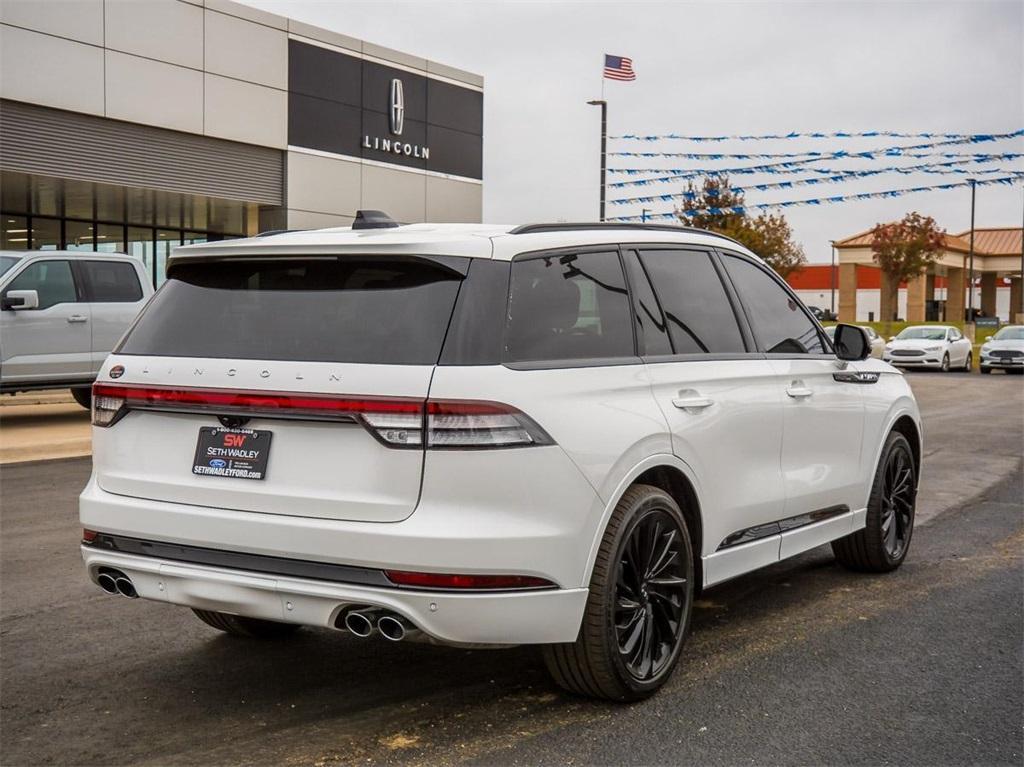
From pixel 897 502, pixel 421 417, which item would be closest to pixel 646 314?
pixel 421 417

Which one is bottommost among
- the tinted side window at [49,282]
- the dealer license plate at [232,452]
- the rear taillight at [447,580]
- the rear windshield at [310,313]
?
the rear taillight at [447,580]

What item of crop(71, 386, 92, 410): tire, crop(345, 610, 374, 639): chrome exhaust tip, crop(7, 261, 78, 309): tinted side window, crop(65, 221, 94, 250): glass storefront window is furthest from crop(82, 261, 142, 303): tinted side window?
crop(345, 610, 374, 639): chrome exhaust tip

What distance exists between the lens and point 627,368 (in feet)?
15.1

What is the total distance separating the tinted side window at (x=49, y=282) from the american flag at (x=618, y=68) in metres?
15.7

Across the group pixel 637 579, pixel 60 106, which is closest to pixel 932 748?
pixel 637 579

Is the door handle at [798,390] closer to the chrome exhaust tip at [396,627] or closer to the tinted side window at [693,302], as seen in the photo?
the tinted side window at [693,302]

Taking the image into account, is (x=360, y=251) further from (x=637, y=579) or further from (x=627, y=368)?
(x=637, y=579)

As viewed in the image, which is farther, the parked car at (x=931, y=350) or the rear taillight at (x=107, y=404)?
the parked car at (x=931, y=350)

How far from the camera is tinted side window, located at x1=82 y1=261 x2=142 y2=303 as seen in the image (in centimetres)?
1595

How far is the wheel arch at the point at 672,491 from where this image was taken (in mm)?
4242

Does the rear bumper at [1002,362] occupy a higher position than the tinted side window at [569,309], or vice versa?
the tinted side window at [569,309]

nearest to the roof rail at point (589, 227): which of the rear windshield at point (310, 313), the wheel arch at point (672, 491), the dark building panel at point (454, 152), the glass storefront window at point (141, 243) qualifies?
the rear windshield at point (310, 313)

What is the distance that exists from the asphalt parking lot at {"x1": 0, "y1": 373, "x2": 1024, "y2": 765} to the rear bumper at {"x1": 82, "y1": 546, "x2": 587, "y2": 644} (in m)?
0.41

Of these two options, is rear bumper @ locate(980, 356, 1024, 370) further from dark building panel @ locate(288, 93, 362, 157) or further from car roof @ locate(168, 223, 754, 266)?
car roof @ locate(168, 223, 754, 266)
